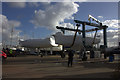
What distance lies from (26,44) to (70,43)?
87.9ft

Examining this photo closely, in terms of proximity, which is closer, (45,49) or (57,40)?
(57,40)

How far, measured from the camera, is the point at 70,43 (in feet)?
117

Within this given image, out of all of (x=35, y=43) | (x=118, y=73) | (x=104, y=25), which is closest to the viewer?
(x=118, y=73)

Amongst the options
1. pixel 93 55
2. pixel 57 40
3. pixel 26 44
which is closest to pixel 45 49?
pixel 26 44

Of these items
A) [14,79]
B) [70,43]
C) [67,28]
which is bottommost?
[14,79]

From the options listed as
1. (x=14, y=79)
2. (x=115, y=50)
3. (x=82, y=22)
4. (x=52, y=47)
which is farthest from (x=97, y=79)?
(x=52, y=47)

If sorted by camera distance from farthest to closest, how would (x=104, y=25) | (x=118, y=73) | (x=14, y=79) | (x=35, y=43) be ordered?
(x=35, y=43) → (x=104, y=25) → (x=14, y=79) → (x=118, y=73)

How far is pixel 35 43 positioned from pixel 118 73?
50.1 metres

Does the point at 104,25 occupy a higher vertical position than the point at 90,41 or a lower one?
higher

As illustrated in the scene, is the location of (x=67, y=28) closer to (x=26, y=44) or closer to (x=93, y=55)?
(x=93, y=55)

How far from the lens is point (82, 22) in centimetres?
2178

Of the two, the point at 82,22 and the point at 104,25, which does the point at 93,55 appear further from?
the point at 82,22

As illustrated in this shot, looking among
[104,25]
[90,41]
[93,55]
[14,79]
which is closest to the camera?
[14,79]

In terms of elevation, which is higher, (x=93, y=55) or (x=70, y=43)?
(x=70, y=43)
